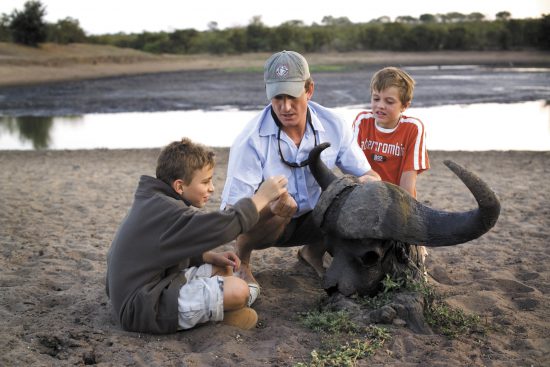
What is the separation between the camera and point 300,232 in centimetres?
549

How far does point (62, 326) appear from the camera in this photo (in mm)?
4469

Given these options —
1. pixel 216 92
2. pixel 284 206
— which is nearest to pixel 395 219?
pixel 284 206

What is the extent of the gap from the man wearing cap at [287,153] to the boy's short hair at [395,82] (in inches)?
19.6

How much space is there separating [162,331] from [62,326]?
28.9 inches

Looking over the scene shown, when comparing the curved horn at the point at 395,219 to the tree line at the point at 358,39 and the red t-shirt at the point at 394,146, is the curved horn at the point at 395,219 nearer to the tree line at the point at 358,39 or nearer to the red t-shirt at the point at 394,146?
the red t-shirt at the point at 394,146

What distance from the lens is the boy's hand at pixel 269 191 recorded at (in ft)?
14.1

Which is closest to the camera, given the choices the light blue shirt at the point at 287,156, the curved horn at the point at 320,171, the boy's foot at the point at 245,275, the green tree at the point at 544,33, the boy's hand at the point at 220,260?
the boy's hand at the point at 220,260

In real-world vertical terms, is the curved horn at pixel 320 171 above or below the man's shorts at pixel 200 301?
above

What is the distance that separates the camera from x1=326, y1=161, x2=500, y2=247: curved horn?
4.11 meters

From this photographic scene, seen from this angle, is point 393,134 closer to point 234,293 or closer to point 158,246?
point 234,293

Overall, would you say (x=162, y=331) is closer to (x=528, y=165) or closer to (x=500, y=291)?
(x=500, y=291)

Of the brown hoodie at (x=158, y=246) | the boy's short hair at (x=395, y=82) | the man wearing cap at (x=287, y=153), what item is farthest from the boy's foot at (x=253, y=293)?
the boy's short hair at (x=395, y=82)

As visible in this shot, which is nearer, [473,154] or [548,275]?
[548,275]

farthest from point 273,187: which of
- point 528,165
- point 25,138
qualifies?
point 25,138
